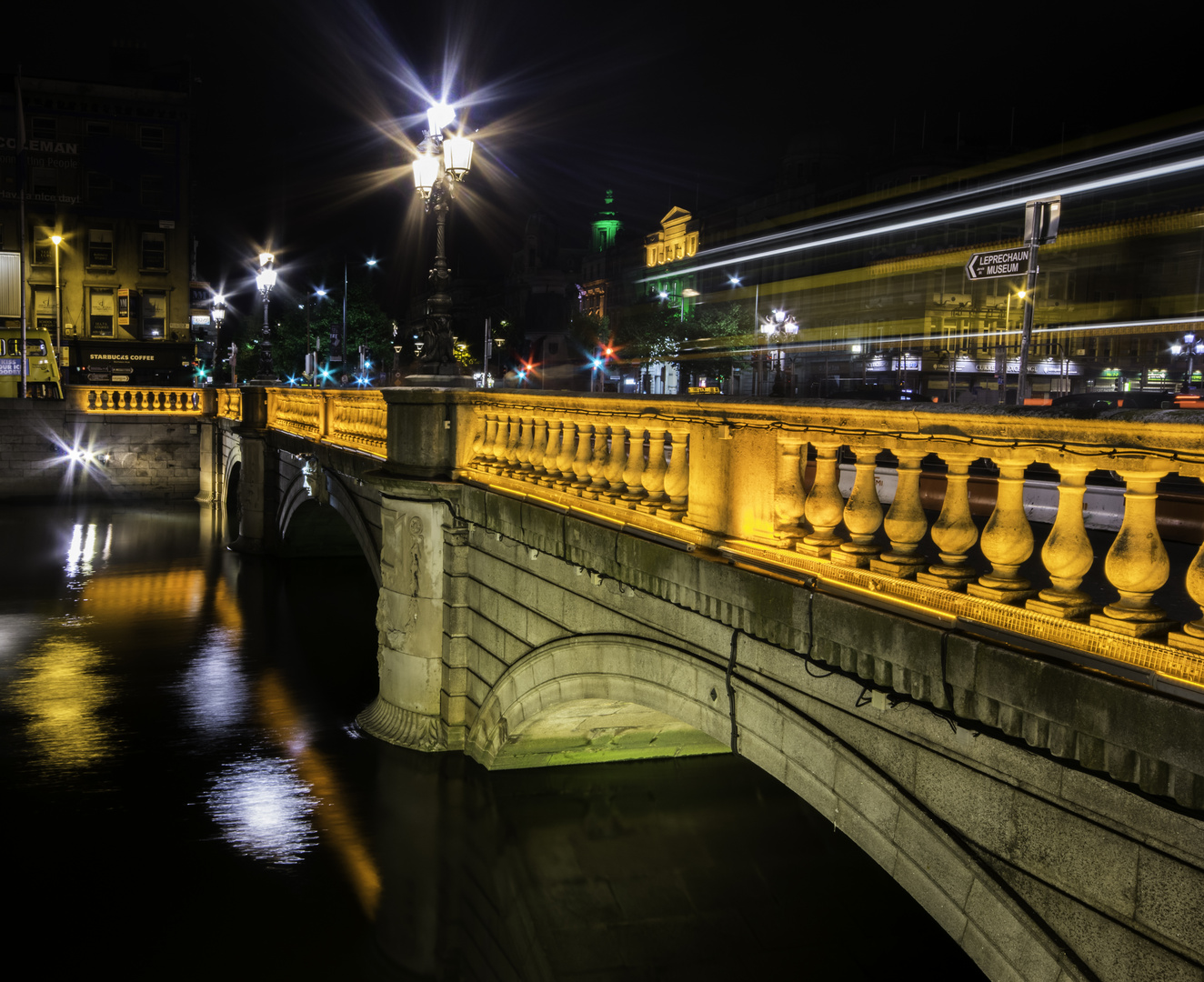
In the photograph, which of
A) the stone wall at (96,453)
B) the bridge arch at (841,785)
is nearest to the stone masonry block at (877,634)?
the bridge arch at (841,785)

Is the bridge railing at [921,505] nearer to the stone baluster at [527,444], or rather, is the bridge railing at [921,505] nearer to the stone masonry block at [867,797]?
the stone masonry block at [867,797]

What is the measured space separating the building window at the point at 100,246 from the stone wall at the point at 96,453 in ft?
62.4

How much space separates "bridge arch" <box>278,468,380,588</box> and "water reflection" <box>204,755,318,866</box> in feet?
16.3

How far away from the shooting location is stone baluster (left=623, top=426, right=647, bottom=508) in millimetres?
6883

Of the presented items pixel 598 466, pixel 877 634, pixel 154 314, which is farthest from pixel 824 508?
pixel 154 314

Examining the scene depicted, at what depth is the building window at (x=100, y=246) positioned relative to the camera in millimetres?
51312

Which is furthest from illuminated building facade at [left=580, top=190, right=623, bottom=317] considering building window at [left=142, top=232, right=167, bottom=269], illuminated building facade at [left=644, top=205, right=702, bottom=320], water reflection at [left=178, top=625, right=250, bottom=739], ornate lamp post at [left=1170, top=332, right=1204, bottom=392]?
water reflection at [left=178, top=625, right=250, bottom=739]

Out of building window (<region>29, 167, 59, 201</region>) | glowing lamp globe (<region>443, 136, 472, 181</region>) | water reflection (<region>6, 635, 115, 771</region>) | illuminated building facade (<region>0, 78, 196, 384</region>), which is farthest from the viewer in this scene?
illuminated building facade (<region>0, 78, 196, 384</region>)

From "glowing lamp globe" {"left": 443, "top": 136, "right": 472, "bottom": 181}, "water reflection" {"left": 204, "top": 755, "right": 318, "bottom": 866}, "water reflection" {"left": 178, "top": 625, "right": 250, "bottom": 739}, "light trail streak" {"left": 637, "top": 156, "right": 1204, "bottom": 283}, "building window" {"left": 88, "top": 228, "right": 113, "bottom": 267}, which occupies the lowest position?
"water reflection" {"left": 204, "top": 755, "right": 318, "bottom": 866}

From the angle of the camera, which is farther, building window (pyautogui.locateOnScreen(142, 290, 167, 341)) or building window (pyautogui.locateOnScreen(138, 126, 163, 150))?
building window (pyautogui.locateOnScreen(138, 126, 163, 150))

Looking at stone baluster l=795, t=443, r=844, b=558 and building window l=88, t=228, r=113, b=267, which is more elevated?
building window l=88, t=228, r=113, b=267

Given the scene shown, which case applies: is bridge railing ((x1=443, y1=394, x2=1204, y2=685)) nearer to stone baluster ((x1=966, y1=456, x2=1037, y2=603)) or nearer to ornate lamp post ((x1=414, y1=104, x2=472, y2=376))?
stone baluster ((x1=966, y1=456, x2=1037, y2=603))

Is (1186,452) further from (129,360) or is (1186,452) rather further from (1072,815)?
(129,360)

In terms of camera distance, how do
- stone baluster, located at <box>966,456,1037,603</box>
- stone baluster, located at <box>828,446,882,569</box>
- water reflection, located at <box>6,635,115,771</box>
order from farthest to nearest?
water reflection, located at <box>6,635,115,771</box>, stone baluster, located at <box>828,446,882,569</box>, stone baluster, located at <box>966,456,1037,603</box>
